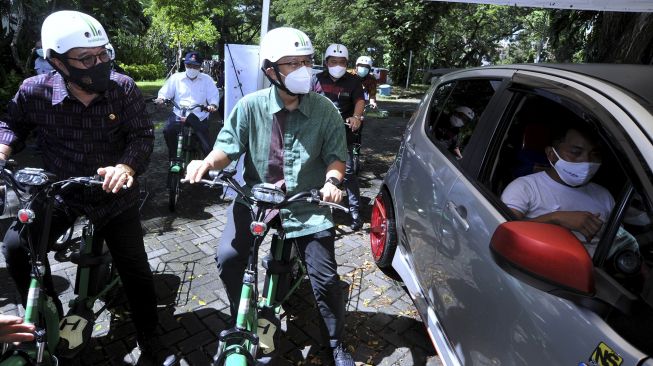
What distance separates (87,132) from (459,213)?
6.96 feet

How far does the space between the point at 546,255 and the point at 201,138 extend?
508 centimetres

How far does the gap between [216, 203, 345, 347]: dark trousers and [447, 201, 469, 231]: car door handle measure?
0.70 m

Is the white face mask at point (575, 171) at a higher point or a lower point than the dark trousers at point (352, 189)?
higher

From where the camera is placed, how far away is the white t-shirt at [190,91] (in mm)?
6020

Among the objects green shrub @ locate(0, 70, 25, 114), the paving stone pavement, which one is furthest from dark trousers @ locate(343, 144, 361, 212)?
green shrub @ locate(0, 70, 25, 114)

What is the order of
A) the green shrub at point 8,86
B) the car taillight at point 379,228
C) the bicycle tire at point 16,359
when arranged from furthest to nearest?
1. the green shrub at point 8,86
2. the car taillight at point 379,228
3. the bicycle tire at point 16,359

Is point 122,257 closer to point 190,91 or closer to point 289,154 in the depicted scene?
point 289,154

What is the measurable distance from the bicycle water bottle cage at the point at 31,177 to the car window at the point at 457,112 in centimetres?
230

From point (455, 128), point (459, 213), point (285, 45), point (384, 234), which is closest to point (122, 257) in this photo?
point (285, 45)

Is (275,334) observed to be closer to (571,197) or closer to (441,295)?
(441,295)

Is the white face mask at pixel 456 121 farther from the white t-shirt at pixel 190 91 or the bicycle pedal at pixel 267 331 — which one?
the white t-shirt at pixel 190 91

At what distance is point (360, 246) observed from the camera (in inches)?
→ 187

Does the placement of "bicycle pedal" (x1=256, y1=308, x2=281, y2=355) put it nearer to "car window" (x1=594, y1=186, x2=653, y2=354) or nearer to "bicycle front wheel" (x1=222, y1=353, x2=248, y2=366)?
"bicycle front wheel" (x1=222, y1=353, x2=248, y2=366)

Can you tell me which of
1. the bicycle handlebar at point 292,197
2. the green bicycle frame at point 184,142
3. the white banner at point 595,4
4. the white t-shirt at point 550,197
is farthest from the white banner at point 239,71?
the white t-shirt at point 550,197
